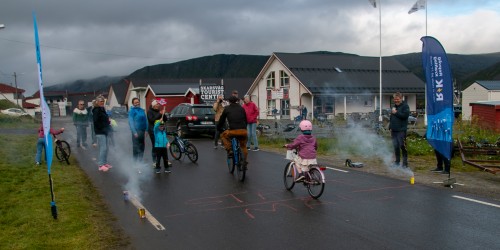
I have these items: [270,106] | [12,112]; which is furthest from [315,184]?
[12,112]

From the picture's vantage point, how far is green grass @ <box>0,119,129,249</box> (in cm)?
598

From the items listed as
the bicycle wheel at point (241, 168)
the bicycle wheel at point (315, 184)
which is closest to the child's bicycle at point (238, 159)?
the bicycle wheel at point (241, 168)

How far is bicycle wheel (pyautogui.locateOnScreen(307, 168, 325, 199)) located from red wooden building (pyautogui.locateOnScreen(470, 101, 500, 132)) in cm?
1631

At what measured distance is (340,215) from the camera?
7160 mm

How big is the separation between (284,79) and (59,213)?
4189 cm

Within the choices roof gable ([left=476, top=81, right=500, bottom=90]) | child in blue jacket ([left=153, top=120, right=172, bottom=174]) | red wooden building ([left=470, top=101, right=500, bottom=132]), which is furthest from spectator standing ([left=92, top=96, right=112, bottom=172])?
roof gable ([left=476, top=81, right=500, bottom=90])

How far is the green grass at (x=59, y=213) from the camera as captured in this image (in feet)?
19.6

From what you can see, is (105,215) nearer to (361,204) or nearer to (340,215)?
(340,215)

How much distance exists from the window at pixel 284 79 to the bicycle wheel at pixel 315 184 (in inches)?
1555

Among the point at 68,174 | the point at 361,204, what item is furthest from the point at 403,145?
the point at 68,174

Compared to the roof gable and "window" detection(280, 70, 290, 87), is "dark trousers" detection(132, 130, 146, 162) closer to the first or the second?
"window" detection(280, 70, 290, 87)

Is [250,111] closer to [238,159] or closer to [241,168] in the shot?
[238,159]

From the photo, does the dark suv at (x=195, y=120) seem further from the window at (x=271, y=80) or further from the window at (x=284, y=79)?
the window at (x=271, y=80)

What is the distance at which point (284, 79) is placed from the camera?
4834 cm
